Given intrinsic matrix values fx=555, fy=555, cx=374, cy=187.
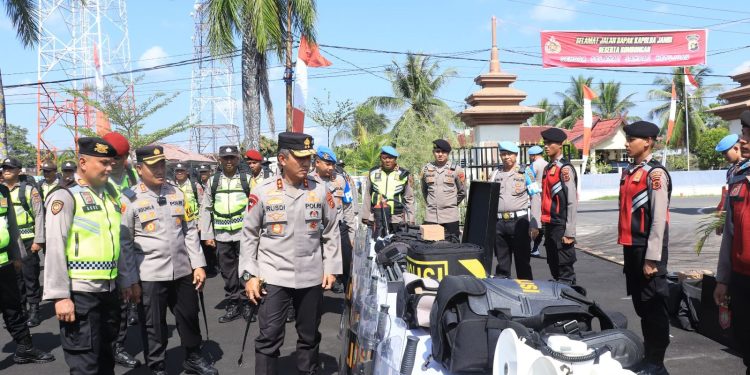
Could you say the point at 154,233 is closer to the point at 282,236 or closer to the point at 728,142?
the point at 282,236

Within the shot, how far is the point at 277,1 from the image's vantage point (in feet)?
52.9

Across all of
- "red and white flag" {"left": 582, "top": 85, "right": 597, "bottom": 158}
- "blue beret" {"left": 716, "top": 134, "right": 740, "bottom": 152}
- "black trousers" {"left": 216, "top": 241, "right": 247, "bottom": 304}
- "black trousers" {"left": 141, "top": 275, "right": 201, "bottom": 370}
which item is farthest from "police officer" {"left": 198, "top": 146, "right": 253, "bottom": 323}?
"red and white flag" {"left": 582, "top": 85, "right": 597, "bottom": 158}

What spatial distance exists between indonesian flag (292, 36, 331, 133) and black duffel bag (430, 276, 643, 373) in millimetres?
10015

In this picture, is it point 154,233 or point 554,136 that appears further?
point 554,136

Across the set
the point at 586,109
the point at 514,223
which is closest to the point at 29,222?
the point at 514,223

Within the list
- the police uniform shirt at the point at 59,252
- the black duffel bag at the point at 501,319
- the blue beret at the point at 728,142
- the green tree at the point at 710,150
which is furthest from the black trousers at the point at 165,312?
the green tree at the point at 710,150

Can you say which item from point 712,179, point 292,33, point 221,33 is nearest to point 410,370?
point 221,33

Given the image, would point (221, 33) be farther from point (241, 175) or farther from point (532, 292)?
point (532, 292)

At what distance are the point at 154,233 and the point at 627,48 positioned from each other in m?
17.8

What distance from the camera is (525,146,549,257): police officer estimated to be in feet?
22.2

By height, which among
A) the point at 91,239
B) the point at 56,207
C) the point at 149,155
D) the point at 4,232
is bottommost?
the point at 4,232

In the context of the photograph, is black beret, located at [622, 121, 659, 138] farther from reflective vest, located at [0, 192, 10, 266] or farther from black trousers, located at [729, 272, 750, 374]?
reflective vest, located at [0, 192, 10, 266]

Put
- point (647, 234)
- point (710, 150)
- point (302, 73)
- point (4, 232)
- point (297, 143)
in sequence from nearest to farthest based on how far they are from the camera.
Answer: point (297, 143) → point (647, 234) → point (4, 232) → point (302, 73) → point (710, 150)

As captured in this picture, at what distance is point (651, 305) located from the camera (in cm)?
399
